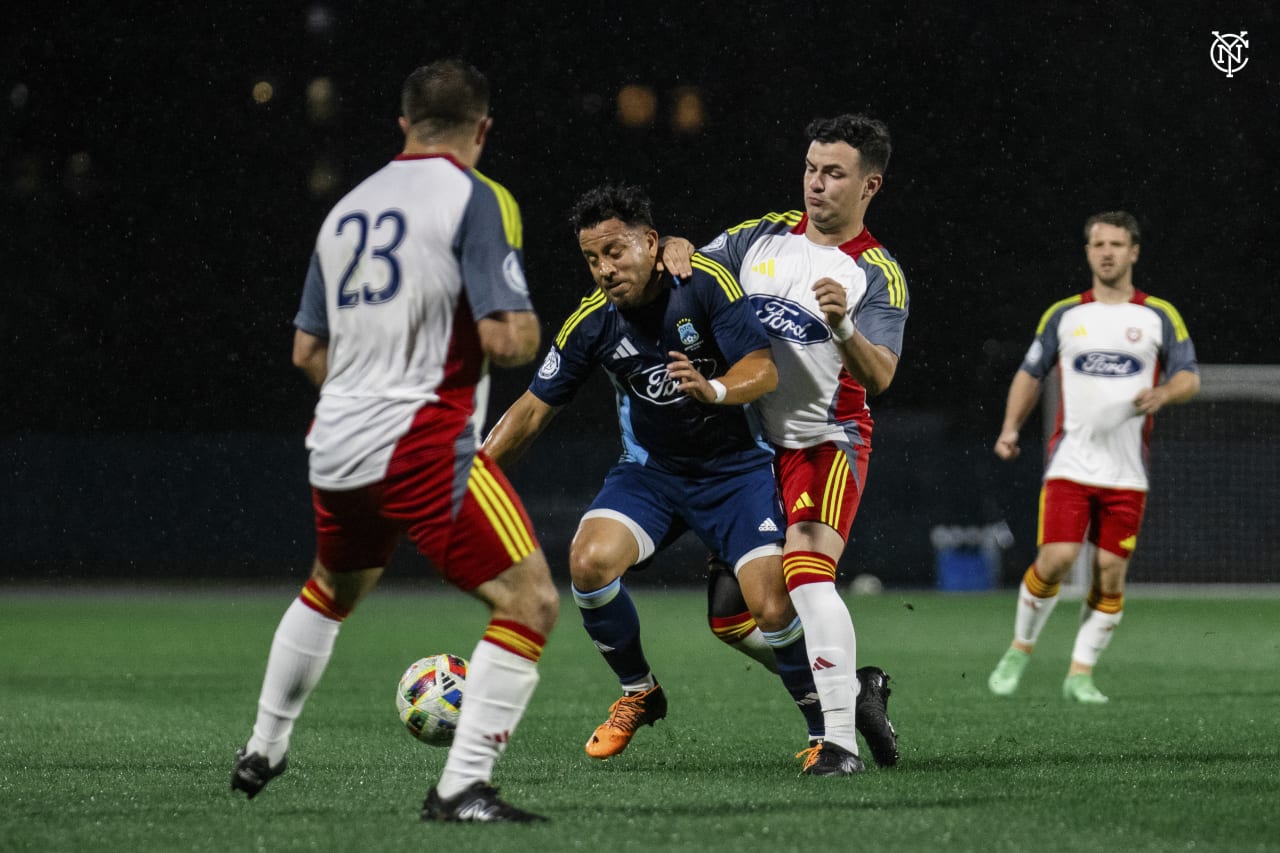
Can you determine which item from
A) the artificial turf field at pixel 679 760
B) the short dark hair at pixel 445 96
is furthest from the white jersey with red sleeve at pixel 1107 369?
the short dark hair at pixel 445 96

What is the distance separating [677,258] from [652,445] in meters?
0.79

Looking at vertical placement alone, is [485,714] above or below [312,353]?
below

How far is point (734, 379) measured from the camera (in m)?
5.46

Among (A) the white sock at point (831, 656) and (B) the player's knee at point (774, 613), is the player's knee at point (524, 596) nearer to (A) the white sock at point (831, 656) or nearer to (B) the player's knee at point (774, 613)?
(A) the white sock at point (831, 656)

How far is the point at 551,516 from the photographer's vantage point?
23438 mm

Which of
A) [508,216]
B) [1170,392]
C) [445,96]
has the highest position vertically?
[445,96]

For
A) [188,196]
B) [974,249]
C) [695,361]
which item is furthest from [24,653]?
[974,249]

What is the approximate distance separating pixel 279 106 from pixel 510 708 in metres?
22.1

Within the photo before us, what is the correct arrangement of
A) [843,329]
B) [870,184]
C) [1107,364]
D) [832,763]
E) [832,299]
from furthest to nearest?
[1107,364] < [870,184] < [832,763] < [843,329] < [832,299]

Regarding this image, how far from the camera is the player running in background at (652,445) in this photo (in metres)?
5.71

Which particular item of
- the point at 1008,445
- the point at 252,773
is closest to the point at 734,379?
the point at 252,773

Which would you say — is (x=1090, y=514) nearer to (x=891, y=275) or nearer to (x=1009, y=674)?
(x=1009, y=674)

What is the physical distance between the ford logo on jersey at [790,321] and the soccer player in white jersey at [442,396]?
6.15ft

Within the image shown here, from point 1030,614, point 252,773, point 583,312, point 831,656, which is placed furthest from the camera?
point 1030,614
